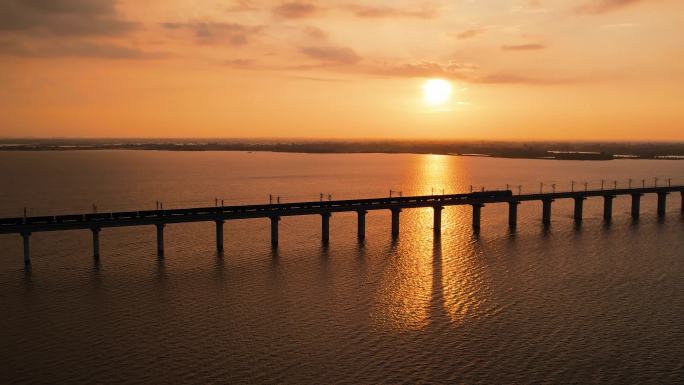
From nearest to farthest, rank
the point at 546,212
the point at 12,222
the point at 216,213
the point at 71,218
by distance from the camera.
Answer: the point at 12,222 < the point at 71,218 < the point at 216,213 < the point at 546,212

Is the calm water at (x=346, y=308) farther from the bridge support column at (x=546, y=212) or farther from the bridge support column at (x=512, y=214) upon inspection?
the bridge support column at (x=546, y=212)

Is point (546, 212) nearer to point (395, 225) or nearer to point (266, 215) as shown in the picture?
point (395, 225)

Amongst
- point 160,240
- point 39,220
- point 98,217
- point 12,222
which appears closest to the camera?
point 12,222

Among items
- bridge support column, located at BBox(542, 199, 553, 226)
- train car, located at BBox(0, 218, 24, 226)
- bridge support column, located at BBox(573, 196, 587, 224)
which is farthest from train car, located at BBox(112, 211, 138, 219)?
bridge support column, located at BBox(573, 196, 587, 224)

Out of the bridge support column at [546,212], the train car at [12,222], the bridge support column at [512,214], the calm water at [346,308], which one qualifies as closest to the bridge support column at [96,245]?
the calm water at [346,308]

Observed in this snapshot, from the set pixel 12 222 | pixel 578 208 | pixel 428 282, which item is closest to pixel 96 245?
pixel 12 222

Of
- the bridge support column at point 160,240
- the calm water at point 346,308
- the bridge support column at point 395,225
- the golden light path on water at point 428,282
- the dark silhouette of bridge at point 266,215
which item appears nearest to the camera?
the calm water at point 346,308
